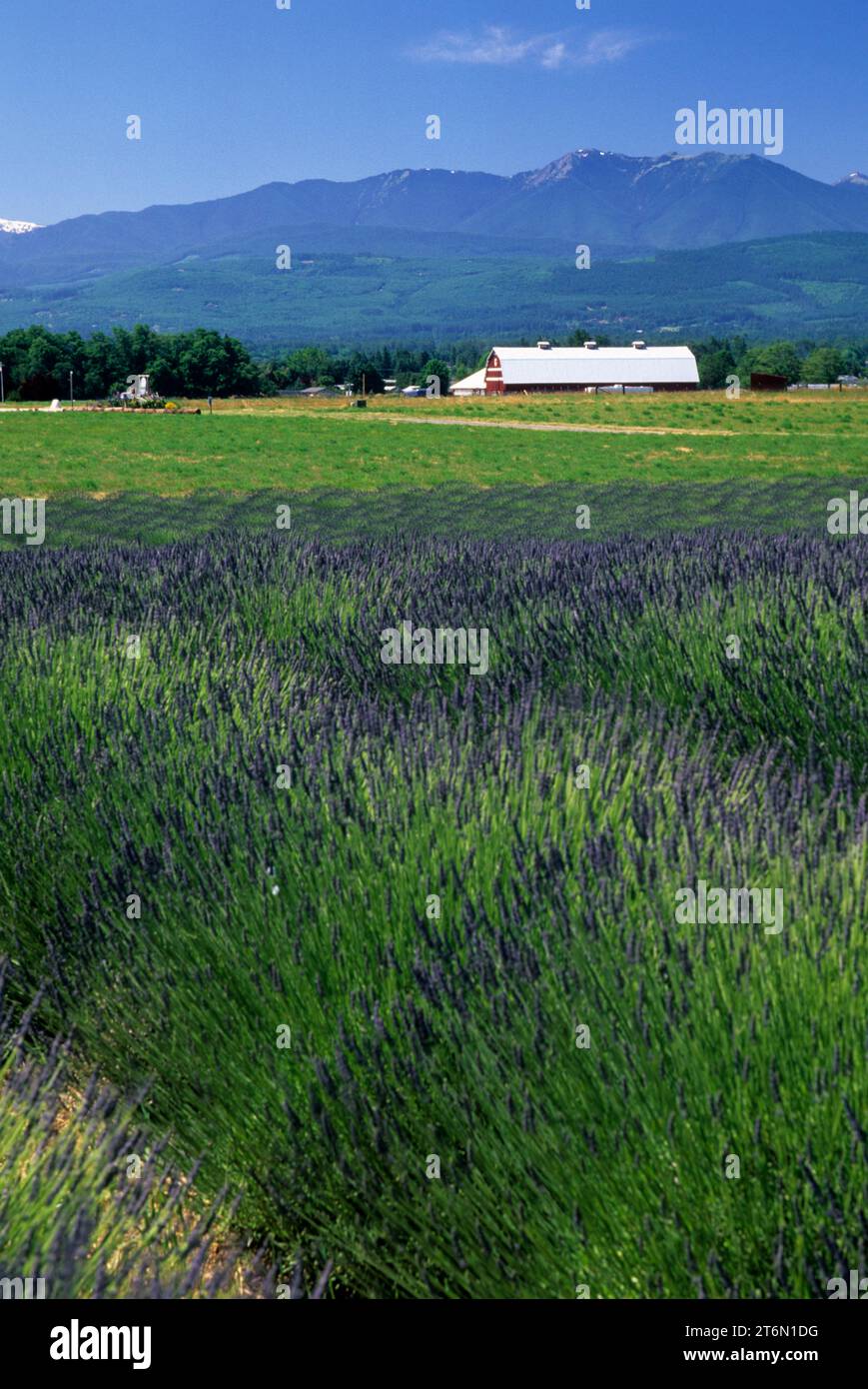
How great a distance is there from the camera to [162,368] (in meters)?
104

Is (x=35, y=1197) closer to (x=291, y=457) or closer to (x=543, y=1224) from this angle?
(x=543, y=1224)

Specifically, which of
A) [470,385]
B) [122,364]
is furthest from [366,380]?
[470,385]

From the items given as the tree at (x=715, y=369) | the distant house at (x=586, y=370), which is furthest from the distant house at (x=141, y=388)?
the tree at (x=715, y=369)

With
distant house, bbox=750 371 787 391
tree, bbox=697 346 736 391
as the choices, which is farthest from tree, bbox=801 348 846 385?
distant house, bbox=750 371 787 391

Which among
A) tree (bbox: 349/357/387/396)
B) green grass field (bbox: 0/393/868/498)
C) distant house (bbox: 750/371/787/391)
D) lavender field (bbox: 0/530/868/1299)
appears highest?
tree (bbox: 349/357/387/396)

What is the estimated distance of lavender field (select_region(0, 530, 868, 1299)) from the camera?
7.61 feet

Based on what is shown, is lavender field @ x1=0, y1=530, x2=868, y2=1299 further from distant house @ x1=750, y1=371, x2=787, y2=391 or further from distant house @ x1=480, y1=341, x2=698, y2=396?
distant house @ x1=480, y1=341, x2=698, y2=396

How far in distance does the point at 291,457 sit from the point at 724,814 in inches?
1348

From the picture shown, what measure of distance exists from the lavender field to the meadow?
12 millimetres

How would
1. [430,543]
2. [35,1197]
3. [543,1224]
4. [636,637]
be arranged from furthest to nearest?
1. [430,543]
2. [636,637]
3. [543,1224]
4. [35,1197]

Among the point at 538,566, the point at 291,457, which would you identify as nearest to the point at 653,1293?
the point at 538,566

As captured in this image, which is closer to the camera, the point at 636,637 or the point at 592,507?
the point at 636,637

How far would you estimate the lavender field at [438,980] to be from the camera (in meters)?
2.32

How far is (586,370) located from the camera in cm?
14562
